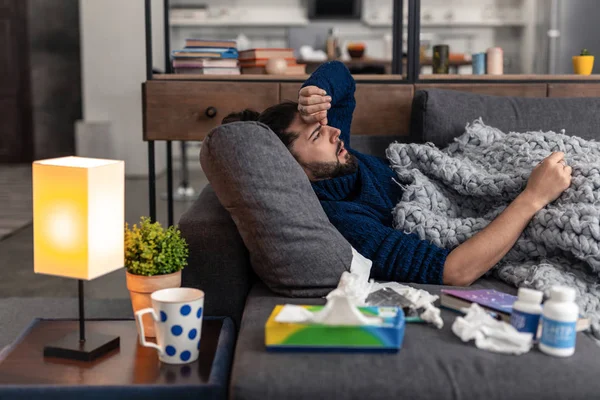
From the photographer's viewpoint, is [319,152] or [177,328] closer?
[177,328]

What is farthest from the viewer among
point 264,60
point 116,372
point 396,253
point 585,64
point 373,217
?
point 264,60

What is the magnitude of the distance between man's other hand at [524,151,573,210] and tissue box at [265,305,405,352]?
2.08ft

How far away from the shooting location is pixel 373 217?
1814mm

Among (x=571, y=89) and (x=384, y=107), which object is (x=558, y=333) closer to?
(x=384, y=107)

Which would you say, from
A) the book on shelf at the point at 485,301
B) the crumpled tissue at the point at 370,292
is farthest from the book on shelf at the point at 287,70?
the book on shelf at the point at 485,301

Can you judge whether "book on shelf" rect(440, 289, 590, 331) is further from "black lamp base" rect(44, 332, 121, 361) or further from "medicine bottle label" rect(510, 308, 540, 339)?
"black lamp base" rect(44, 332, 121, 361)

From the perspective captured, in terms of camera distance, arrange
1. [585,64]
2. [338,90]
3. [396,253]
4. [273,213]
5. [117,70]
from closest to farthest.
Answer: [273,213], [396,253], [338,90], [585,64], [117,70]

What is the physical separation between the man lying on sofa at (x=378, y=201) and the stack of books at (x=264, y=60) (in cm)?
68

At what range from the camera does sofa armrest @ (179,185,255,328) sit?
5.49 feet

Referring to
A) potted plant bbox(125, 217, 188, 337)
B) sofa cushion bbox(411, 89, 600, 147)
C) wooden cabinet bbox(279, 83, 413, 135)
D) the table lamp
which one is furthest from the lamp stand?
wooden cabinet bbox(279, 83, 413, 135)

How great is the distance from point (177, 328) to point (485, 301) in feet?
1.96

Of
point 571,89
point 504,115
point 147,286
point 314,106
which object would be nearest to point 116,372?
point 147,286

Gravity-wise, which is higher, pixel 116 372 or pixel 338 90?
pixel 338 90

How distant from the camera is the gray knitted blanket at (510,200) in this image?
5.08 feet
